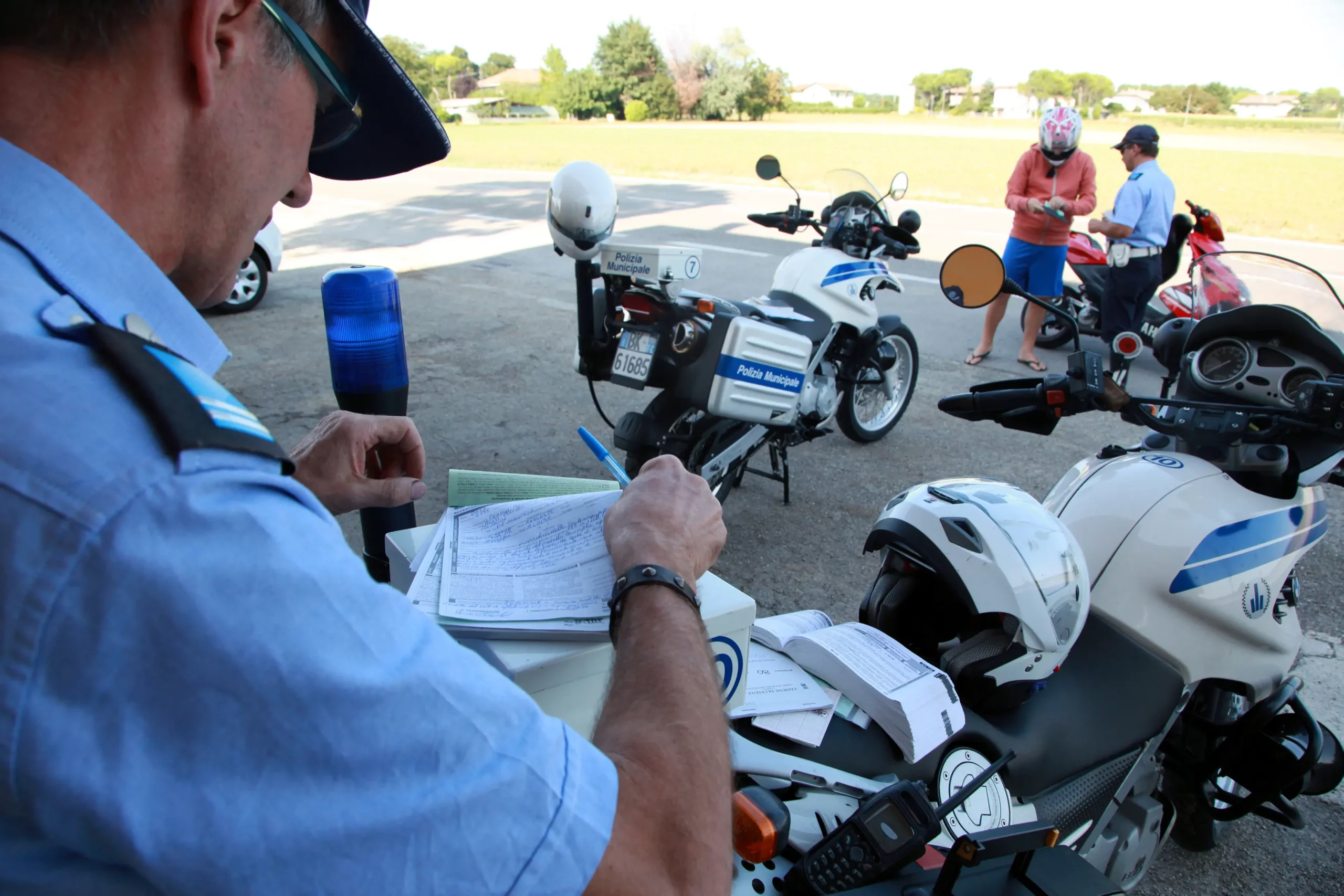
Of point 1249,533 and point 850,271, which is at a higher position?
point 850,271

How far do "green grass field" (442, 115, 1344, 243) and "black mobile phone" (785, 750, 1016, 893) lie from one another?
41.1 ft

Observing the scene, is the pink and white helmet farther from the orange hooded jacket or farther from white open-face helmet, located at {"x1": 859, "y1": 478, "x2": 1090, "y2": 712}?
white open-face helmet, located at {"x1": 859, "y1": 478, "x2": 1090, "y2": 712}

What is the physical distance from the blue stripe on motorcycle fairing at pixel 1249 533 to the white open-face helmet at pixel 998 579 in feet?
1.10

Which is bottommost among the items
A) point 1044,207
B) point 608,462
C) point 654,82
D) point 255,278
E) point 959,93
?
point 255,278

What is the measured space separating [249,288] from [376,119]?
22.5 feet

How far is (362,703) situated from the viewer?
→ 22.4 inches

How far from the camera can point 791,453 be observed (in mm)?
4805

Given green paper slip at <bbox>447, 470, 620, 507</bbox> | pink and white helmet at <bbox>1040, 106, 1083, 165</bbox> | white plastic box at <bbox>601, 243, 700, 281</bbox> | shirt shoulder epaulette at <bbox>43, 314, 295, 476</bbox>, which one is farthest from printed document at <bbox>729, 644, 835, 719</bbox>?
pink and white helmet at <bbox>1040, 106, 1083, 165</bbox>

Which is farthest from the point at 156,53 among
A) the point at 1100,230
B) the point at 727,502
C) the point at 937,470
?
the point at 1100,230

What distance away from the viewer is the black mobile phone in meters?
1.22

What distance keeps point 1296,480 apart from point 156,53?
7.13ft

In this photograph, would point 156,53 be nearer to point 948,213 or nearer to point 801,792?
point 801,792

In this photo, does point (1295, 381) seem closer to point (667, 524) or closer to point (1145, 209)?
point (667, 524)

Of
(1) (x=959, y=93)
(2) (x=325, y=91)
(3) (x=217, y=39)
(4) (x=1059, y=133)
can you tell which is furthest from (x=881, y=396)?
(1) (x=959, y=93)
